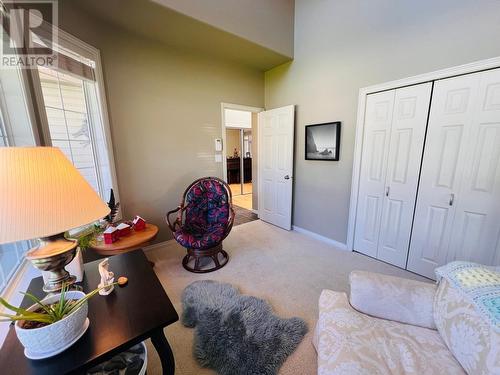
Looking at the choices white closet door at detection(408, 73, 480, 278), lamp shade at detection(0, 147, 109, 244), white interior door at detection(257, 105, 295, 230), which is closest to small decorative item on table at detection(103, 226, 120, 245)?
lamp shade at detection(0, 147, 109, 244)

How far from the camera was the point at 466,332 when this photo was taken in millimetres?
869

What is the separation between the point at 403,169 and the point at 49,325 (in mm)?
2865

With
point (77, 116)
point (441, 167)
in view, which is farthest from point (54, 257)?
point (441, 167)

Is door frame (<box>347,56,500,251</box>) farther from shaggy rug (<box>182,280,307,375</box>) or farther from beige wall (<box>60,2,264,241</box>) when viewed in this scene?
beige wall (<box>60,2,264,241</box>)

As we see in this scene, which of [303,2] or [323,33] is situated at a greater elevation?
[303,2]

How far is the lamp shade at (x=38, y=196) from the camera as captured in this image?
2.16 feet

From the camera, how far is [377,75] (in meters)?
2.29

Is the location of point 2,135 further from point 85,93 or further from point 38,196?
point 85,93

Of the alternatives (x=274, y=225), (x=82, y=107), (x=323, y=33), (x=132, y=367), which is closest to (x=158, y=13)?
(x=82, y=107)

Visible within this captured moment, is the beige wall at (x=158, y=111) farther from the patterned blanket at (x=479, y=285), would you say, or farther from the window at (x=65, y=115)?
the patterned blanket at (x=479, y=285)

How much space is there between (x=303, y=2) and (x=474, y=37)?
2045 mm

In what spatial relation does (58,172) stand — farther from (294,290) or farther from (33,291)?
(294,290)

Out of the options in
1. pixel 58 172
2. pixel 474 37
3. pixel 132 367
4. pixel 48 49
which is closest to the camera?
pixel 58 172

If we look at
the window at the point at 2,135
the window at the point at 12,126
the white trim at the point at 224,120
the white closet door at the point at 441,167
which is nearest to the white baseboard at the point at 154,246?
the white trim at the point at 224,120
